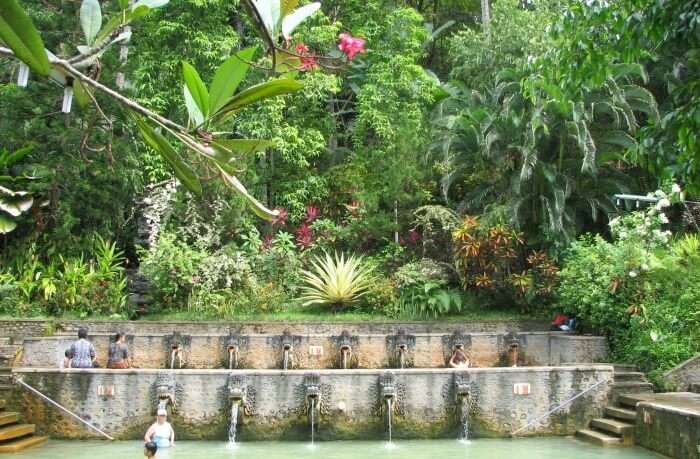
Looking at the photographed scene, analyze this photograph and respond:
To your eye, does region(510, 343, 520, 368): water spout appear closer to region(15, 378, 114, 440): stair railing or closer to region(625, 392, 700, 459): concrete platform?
region(625, 392, 700, 459): concrete platform

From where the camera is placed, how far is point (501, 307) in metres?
15.4

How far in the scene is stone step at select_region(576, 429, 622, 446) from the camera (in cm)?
995

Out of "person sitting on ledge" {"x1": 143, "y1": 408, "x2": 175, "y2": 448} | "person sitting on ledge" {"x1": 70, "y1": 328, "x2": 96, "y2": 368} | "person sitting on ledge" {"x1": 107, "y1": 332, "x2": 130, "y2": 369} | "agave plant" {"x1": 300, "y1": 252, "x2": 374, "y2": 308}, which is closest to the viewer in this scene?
"person sitting on ledge" {"x1": 143, "y1": 408, "x2": 175, "y2": 448}

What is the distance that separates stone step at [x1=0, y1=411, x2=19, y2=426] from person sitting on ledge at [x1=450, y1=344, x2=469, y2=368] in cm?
632

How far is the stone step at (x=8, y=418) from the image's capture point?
9.93 meters

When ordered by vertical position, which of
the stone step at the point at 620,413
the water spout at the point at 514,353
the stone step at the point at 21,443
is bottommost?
the stone step at the point at 21,443

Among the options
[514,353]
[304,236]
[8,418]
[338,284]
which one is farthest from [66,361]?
[514,353]

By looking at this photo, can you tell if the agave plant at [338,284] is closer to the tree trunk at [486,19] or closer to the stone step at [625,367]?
the stone step at [625,367]

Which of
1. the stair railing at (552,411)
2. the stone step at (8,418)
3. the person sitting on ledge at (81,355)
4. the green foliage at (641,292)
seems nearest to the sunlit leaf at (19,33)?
the stone step at (8,418)

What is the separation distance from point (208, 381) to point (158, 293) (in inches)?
199

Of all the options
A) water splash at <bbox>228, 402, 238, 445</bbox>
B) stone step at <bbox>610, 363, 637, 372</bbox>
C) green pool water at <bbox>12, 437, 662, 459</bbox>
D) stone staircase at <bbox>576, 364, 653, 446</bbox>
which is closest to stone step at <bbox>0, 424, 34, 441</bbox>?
green pool water at <bbox>12, 437, 662, 459</bbox>

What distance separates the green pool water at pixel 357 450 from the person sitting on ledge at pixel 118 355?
1757 mm

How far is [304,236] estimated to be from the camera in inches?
679

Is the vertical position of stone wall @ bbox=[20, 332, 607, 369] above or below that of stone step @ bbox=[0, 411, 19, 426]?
above
